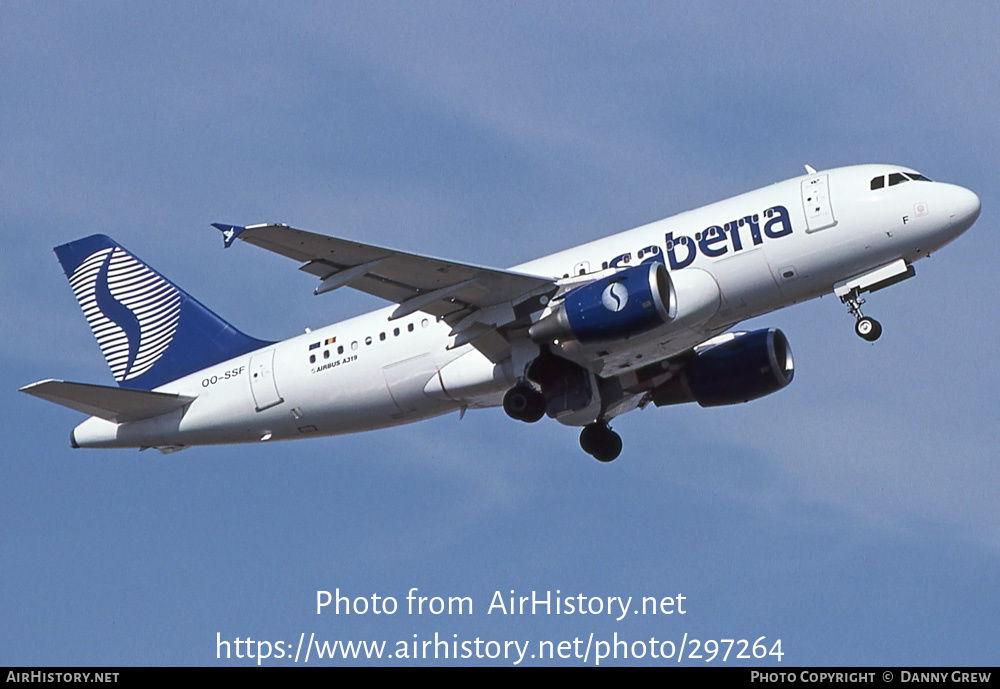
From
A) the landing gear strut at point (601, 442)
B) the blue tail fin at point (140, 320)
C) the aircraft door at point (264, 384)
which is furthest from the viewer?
the blue tail fin at point (140, 320)

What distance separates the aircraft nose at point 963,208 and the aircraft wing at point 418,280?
350 inches

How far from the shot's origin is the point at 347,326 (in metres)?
38.9

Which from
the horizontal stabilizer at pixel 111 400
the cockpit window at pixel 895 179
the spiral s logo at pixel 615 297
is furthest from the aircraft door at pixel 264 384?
the cockpit window at pixel 895 179

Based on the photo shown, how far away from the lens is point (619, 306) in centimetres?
3453

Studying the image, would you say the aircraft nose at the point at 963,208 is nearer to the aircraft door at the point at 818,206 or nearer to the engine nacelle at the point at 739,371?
the aircraft door at the point at 818,206

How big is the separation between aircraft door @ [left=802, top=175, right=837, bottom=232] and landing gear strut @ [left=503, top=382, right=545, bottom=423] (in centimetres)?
722

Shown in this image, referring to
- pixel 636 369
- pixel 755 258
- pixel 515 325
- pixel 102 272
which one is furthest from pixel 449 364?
pixel 102 272

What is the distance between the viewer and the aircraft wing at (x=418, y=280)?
33219 millimetres

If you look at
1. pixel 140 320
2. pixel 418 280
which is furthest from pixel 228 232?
pixel 140 320

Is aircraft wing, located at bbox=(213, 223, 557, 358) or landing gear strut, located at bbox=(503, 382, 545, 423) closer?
aircraft wing, located at bbox=(213, 223, 557, 358)

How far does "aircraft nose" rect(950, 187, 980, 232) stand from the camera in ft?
114

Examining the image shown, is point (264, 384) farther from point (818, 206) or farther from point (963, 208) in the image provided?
point (963, 208)

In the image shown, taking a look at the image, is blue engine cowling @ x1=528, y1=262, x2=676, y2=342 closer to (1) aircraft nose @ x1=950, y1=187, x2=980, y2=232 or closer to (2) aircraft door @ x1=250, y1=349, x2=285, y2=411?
(1) aircraft nose @ x1=950, y1=187, x2=980, y2=232

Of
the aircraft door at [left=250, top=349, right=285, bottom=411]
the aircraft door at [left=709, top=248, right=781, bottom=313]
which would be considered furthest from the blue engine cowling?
the aircraft door at [left=250, top=349, right=285, bottom=411]
